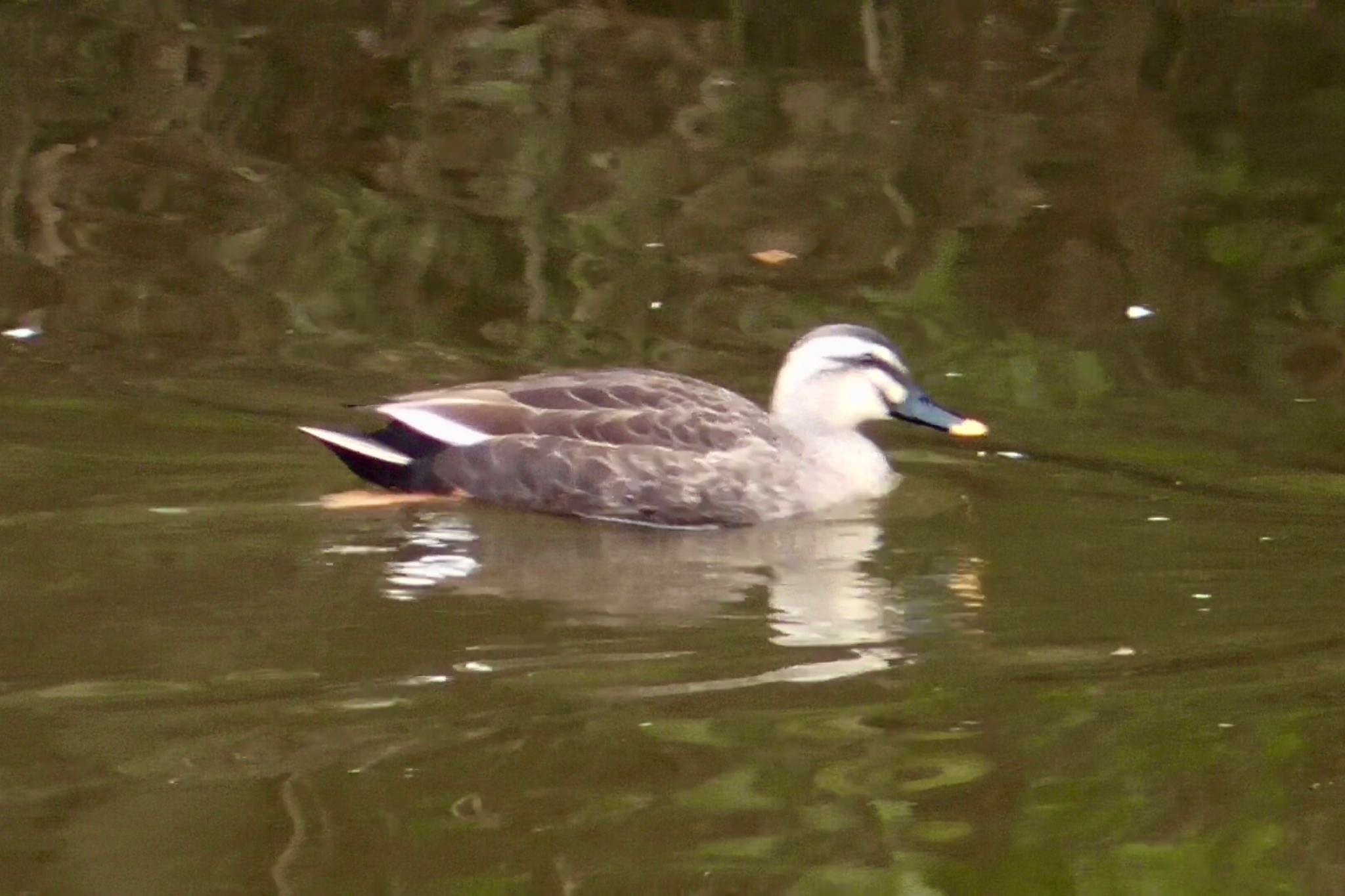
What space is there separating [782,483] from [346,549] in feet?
5.27

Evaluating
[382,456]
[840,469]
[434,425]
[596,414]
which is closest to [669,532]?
[596,414]

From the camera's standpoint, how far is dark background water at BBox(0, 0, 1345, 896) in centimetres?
576

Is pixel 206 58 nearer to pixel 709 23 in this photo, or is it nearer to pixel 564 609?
pixel 709 23

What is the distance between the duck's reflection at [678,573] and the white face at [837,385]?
0.57 meters

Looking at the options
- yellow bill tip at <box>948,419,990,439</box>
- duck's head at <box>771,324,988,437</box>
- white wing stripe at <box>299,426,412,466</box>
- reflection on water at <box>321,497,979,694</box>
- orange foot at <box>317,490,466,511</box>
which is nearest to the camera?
reflection on water at <box>321,497,979,694</box>

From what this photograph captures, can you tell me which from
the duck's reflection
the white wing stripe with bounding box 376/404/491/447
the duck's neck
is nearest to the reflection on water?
the duck's reflection

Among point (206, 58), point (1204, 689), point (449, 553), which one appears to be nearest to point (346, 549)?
point (449, 553)

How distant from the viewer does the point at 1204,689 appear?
6.63 m

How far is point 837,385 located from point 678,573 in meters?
1.47

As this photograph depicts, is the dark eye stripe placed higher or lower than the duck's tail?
higher

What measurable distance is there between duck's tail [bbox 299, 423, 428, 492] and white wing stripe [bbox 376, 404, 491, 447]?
0.05m

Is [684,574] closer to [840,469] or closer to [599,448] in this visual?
[599,448]

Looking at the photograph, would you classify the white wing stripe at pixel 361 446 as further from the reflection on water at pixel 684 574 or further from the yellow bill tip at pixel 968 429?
the yellow bill tip at pixel 968 429

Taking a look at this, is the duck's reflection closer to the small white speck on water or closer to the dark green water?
the dark green water
